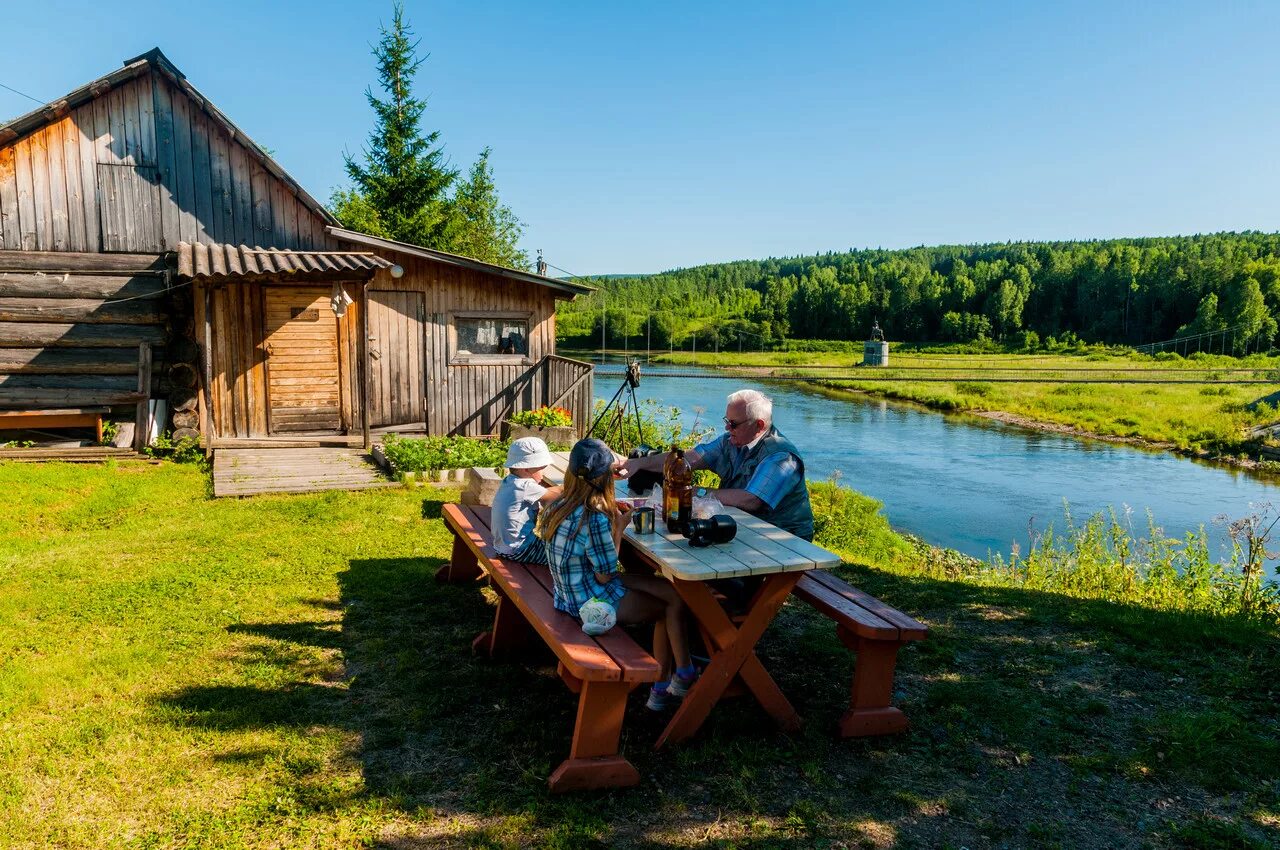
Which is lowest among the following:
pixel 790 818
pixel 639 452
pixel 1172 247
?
pixel 790 818

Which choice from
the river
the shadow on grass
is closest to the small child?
the shadow on grass

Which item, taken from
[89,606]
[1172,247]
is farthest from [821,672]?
[1172,247]

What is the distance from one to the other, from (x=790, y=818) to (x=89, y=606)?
16.2 feet

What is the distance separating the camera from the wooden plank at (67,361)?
34.8 feet

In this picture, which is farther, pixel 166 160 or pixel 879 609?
pixel 166 160

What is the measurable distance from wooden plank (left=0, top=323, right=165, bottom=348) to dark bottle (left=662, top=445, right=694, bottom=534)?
9.62 m

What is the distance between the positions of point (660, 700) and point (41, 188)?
11159 millimetres

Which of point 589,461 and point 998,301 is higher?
point 998,301

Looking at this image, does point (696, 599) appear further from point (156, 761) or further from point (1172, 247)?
point (1172, 247)

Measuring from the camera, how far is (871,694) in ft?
13.2

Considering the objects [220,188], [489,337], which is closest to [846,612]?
[489,337]

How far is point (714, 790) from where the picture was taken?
11.6 ft

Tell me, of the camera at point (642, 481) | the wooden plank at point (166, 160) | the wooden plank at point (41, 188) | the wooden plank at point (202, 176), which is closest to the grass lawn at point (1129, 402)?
the wooden plank at point (202, 176)

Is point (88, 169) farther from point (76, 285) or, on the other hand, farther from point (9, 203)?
point (76, 285)
